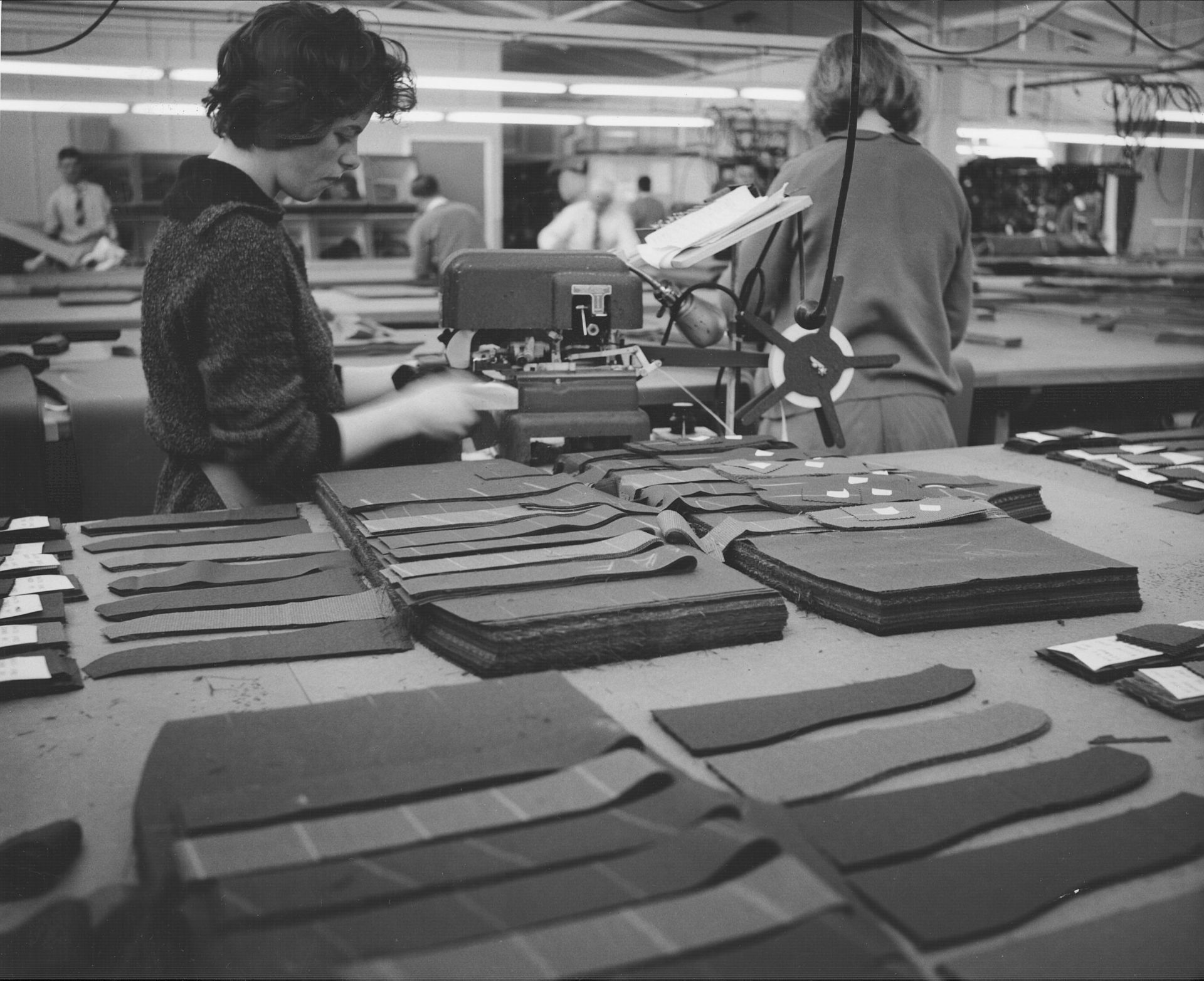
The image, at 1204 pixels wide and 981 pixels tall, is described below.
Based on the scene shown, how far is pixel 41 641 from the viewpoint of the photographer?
3.62 ft

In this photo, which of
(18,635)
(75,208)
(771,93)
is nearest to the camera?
(18,635)

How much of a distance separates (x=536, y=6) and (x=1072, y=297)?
284 inches

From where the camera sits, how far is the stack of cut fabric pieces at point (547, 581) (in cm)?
107

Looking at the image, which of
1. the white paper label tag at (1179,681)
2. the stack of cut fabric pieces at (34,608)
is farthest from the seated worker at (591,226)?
the white paper label tag at (1179,681)

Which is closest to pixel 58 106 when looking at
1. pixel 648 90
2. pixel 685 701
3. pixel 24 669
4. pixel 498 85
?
pixel 498 85

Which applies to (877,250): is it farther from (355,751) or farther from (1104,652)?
(355,751)

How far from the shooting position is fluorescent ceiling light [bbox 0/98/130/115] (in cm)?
427

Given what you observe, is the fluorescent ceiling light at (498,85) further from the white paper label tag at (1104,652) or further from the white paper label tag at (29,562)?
the white paper label tag at (1104,652)

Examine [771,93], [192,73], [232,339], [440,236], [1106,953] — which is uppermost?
[771,93]

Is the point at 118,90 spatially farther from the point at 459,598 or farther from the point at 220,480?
the point at 459,598

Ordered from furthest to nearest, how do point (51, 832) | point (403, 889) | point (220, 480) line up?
point (220, 480) < point (51, 832) < point (403, 889)

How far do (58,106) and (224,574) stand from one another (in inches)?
161

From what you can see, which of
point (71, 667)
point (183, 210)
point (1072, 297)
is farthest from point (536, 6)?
point (71, 667)

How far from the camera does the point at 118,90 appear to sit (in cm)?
940
